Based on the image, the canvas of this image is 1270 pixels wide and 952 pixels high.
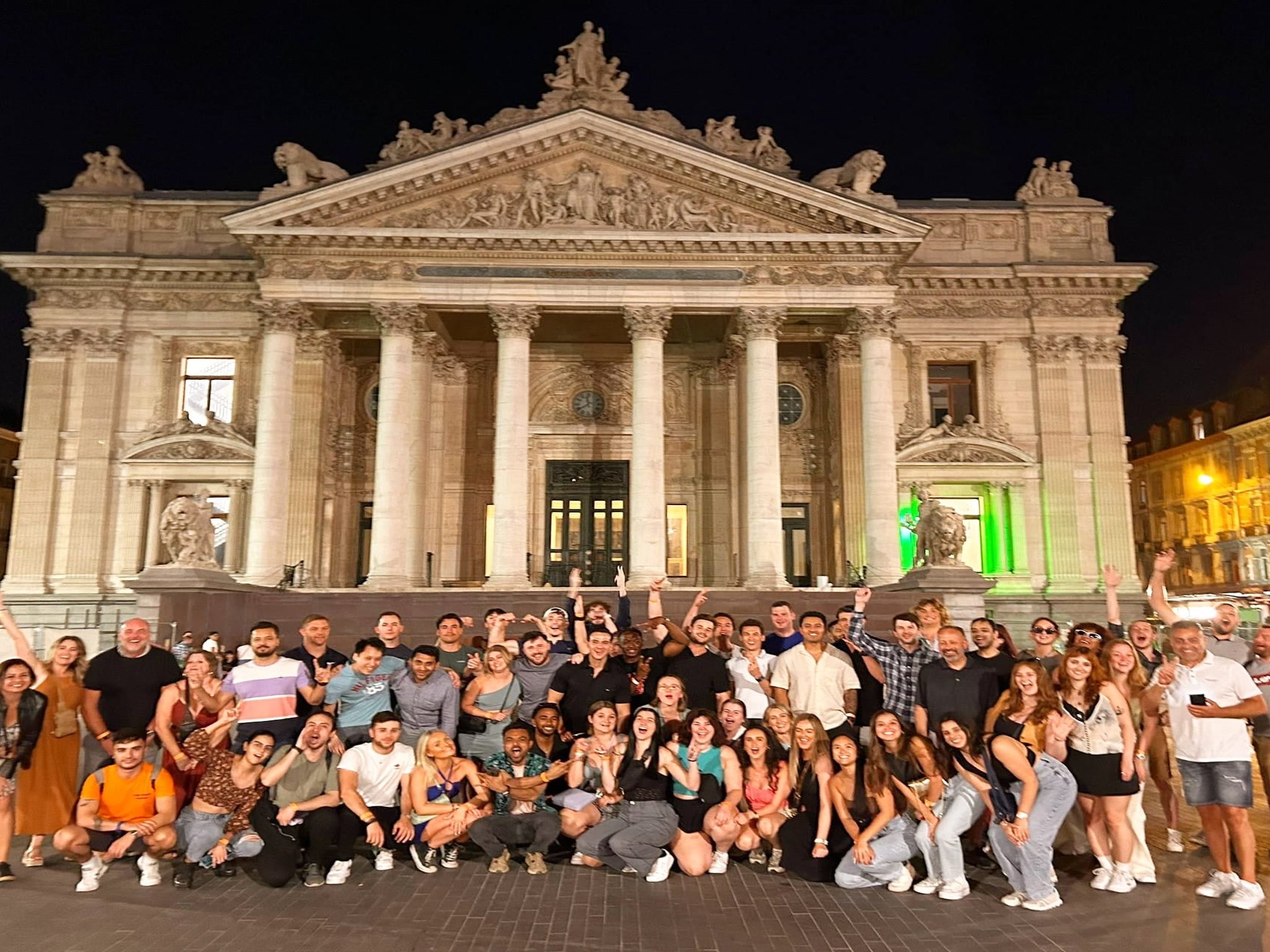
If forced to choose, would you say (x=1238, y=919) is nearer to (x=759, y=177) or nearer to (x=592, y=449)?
(x=759, y=177)

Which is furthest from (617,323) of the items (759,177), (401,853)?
(401,853)

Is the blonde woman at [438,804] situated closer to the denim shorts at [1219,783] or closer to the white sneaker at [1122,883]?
the white sneaker at [1122,883]

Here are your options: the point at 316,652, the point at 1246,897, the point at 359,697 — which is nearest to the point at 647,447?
the point at 316,652

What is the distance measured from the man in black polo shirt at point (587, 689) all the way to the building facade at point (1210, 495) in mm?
52372

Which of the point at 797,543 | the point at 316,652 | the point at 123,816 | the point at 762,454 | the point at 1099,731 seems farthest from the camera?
the point at 797,543

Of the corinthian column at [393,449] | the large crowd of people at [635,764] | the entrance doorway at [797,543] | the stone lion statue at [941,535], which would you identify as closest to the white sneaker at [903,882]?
the large crowd of people at [635,764]

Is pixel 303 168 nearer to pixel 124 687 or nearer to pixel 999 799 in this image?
pixel 124 687

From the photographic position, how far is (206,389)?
31.0m

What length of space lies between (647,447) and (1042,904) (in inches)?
789

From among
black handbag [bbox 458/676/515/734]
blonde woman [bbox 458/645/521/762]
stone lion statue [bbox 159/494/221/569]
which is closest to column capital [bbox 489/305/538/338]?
stone lion statue [bbox 159/494/221/569]

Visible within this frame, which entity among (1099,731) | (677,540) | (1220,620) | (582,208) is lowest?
(1099,731)

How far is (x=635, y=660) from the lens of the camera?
1152 cm

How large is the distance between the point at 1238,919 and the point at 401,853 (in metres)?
7.54

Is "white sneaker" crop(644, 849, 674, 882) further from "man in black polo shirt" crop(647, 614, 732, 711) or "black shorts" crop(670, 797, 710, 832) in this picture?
→ "man in black polo shirt" crop(647, 614, 732, 711)
